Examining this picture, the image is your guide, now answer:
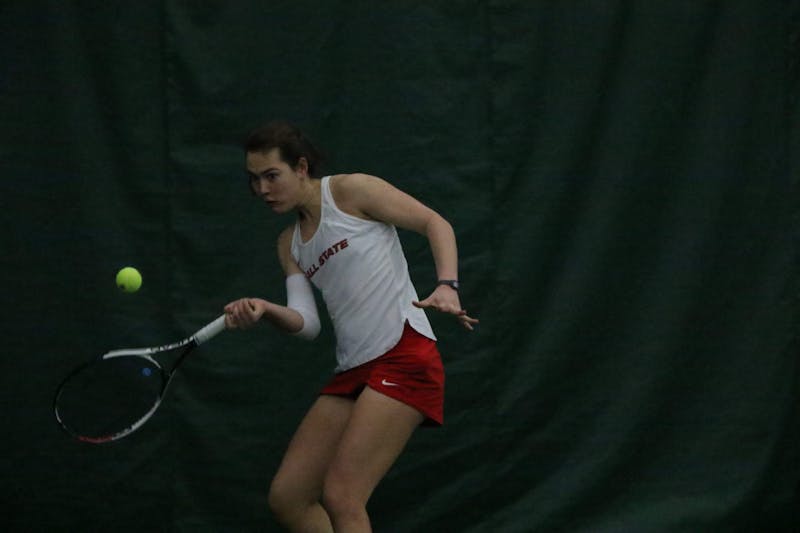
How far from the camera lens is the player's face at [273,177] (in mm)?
3869

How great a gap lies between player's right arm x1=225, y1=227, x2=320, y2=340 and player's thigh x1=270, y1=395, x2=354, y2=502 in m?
0.26

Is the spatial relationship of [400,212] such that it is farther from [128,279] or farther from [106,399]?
[106,399]

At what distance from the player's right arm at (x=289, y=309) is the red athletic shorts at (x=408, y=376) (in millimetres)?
230

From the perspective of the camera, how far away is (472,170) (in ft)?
16.0

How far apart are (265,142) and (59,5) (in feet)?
4.37

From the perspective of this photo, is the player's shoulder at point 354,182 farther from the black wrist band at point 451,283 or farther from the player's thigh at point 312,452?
the player's thigh at point 312,452

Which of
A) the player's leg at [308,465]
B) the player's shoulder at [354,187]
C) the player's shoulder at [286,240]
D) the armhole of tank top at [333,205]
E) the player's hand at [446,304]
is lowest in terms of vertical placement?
the player's leg at [308,465]

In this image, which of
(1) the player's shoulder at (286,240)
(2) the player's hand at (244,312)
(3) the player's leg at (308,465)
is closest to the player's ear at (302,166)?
(1) the player's shoulder at (286,240)

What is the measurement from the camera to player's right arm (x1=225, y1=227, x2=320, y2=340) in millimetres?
3736

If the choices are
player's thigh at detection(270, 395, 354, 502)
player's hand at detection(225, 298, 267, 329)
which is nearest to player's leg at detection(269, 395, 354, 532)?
player's thigh at detection(270, 395, 354, 502)

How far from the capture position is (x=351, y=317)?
12.8 ft

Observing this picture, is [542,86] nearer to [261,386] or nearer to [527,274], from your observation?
[527,274]

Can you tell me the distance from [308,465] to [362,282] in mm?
588

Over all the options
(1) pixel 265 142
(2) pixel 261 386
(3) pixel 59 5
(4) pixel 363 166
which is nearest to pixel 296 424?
(2) pixel 261 386
